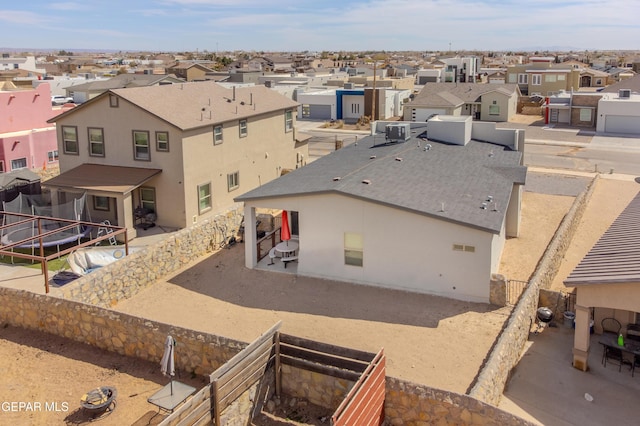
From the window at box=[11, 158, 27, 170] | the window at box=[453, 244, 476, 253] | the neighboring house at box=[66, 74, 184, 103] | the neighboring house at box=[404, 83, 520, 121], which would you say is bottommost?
the window at box=[453, 244, 476, 253]

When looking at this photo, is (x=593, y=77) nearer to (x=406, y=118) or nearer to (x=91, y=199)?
(x=406, y=118)

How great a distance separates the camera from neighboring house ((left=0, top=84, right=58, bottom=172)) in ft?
112

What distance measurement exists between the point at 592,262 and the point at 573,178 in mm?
25125

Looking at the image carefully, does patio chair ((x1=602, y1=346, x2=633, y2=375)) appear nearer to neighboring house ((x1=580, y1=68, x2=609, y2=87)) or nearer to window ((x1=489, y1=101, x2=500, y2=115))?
window ((x1=489, y1=101, x2=500, y2=115))

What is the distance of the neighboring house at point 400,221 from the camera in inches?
750

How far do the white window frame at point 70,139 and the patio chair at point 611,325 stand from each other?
24.4 metres

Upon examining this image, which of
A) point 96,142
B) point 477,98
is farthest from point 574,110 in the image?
point 96,142

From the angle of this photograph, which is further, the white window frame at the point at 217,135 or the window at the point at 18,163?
the window at the point at 18,163

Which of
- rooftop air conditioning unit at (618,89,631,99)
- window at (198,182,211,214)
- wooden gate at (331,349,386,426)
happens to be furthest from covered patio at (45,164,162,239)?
rooftop air conditioning unit at (618,89,631,99)

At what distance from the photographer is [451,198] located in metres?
20.8

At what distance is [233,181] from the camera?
30.8m

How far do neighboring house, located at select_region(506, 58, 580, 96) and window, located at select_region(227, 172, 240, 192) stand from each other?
6202cm

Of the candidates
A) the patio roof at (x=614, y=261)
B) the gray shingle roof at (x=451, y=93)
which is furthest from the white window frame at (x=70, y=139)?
the gray shingle roof at (x=451, y=93)

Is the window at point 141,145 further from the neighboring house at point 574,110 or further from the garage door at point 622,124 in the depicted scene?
the neighboring house at point 574,110
